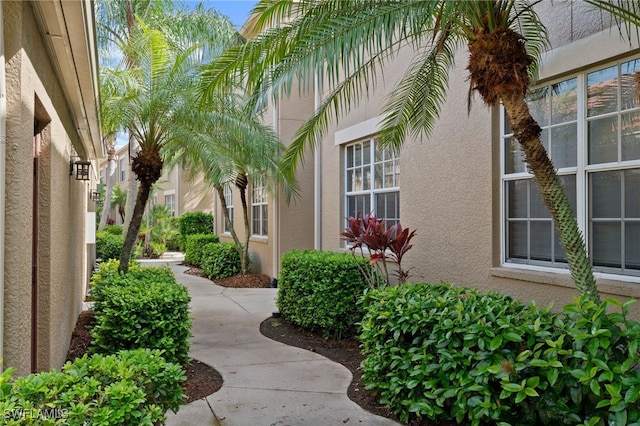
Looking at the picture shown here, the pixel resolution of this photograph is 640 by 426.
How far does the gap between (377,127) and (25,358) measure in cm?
702

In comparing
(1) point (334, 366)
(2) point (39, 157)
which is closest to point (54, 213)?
(2) point (39, 157)

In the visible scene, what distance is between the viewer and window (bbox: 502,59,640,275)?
16.4ft

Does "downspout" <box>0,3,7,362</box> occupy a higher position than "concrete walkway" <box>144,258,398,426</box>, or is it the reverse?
"downspout" <box>0,3,7,362</box>

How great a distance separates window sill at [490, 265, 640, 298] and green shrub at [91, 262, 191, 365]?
382 centimetres

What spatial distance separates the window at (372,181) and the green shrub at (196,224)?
1459 centimetres

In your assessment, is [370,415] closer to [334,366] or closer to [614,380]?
[334,366]

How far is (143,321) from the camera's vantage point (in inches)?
227

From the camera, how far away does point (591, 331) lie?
12.0 ft

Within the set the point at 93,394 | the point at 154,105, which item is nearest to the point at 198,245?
the point at 154,105

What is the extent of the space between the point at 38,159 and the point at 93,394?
277 cm

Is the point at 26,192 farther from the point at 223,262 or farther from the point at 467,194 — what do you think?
the point at 223,262

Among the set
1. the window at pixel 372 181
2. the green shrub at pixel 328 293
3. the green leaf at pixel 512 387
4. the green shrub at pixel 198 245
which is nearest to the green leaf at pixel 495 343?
the green leaf at pixel 512 387

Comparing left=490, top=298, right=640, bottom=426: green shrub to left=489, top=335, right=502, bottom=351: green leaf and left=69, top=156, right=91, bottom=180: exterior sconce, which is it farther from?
left=69, top=156, right=91, bottom=180: exterior sconce

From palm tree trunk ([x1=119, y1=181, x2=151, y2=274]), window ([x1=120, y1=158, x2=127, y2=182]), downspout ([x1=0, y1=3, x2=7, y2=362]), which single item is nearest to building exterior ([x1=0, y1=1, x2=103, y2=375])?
downspout ([x1=0, y1=3, x2=7, y2=362])
